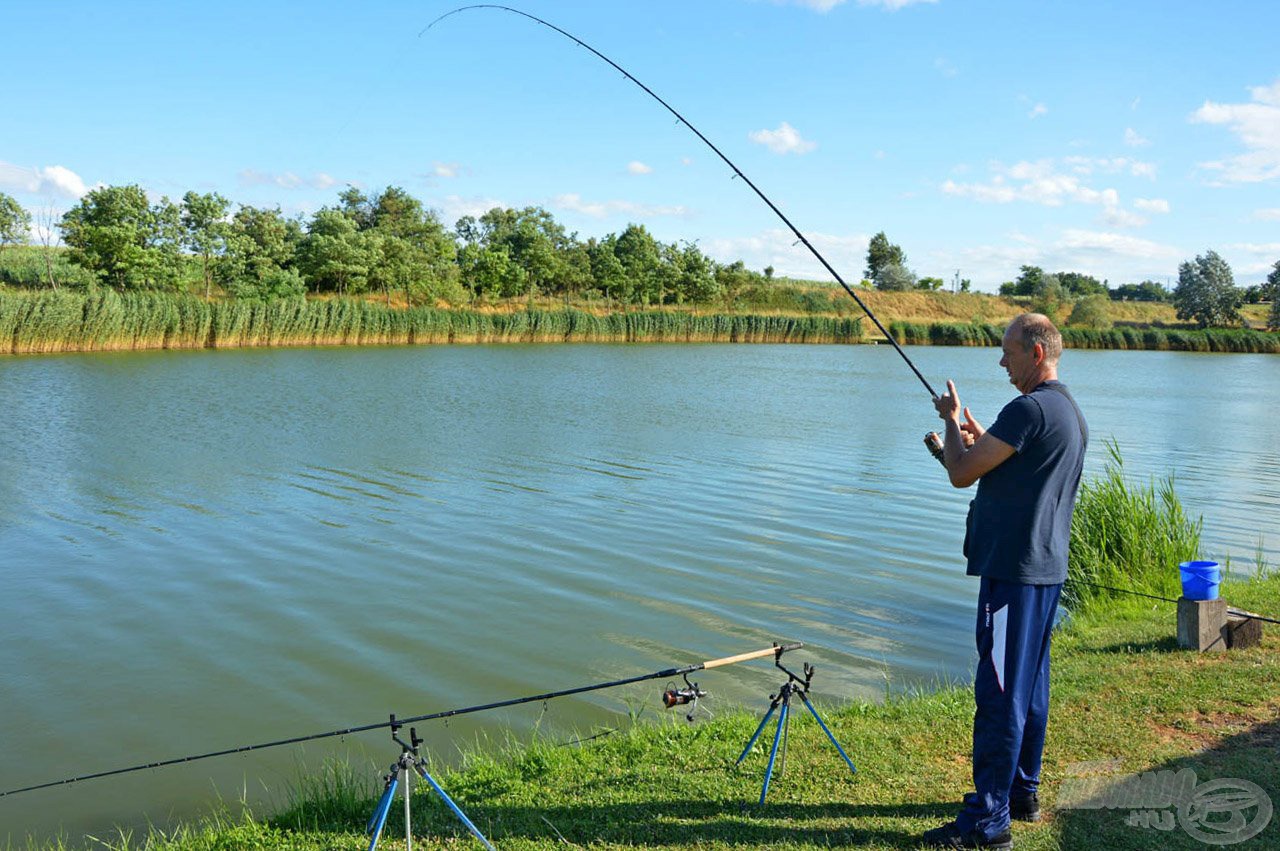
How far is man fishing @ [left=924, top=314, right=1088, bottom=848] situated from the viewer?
3535 mm

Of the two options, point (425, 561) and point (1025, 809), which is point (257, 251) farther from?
point (1025, 809)

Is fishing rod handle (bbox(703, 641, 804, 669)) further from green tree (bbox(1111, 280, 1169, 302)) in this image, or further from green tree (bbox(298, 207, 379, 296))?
green tree (bbox(1111, 280, 1169, 302))

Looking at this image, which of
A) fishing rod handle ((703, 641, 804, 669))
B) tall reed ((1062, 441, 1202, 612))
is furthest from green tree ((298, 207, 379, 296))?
fishing rod handle ((703, 641, 804, 669))

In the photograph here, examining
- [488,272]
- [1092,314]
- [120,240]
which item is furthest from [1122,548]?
[1092,314]

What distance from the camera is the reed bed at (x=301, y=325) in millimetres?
30422

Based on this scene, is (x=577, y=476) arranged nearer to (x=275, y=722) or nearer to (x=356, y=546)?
(x=356, y=546)

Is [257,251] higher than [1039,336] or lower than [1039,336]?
higher

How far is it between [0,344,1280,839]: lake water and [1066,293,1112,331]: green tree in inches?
2206

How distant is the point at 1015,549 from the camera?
3566 mm

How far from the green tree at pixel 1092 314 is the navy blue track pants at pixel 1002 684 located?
76390 mm

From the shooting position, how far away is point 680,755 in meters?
4.69

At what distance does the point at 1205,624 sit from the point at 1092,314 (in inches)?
2959

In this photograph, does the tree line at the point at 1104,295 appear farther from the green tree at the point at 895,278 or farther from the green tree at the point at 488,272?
the green tree at the point at 488,272

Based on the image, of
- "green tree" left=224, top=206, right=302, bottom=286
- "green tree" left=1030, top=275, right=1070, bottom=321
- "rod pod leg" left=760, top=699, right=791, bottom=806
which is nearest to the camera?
"rod pod leg" left=760, top=699, right=791, bottom=806
